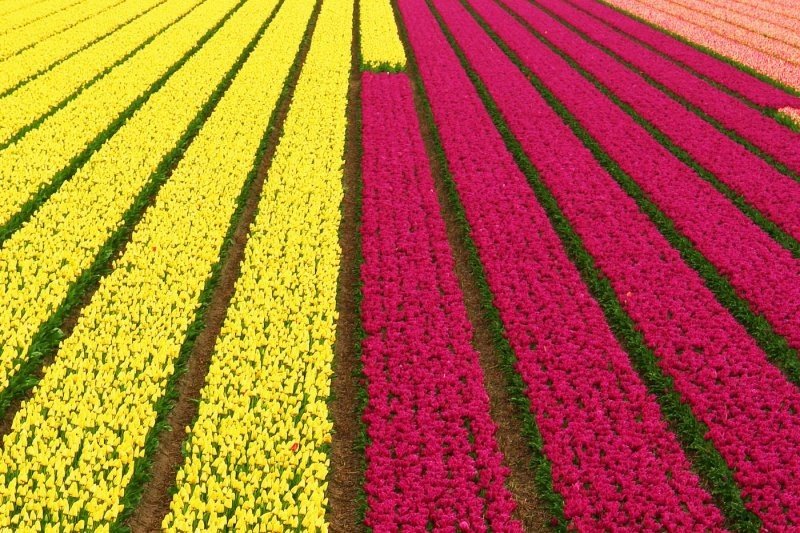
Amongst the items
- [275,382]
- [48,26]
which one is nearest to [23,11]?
[48,26]

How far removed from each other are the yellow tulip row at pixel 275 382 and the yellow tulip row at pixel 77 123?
4.61 m

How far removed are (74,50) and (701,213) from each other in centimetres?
2153

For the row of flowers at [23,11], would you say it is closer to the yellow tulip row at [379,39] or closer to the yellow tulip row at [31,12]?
the yellow tulip row at [31,12]

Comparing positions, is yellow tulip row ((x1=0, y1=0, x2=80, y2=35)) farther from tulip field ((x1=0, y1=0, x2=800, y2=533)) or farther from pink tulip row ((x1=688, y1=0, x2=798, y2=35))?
pink tulip row ((x1=688, y1=0, x2=798, y2=35))

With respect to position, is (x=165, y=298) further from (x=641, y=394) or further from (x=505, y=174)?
(x=505, y=174)

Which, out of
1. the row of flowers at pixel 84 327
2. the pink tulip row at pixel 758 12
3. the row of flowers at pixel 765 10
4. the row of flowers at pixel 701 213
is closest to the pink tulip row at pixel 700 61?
the row of flowers at pixel 701 213

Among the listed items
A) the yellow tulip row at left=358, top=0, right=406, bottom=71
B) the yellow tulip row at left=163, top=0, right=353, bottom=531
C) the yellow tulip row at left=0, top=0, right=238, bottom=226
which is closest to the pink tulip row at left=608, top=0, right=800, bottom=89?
the yellow tulip row at left=358, top=0, right=406, bottom=71

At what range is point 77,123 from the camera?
15.2 meters

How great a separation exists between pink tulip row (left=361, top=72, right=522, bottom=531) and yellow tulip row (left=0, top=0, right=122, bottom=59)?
683 inches

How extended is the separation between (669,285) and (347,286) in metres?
5.59

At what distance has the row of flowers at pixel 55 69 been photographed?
15969 millimetres

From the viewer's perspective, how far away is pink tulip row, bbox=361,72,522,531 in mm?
6570

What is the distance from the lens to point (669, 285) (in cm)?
1048

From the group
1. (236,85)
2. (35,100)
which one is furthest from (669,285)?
(35,100)
